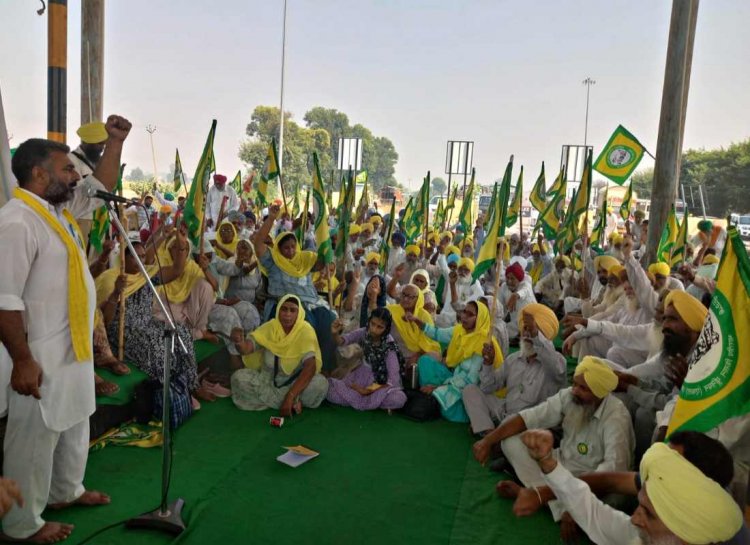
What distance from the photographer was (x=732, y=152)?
1242 inches

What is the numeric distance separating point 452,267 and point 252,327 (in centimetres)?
278

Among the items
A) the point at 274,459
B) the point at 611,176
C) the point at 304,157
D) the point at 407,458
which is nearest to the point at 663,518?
the point at 407,458

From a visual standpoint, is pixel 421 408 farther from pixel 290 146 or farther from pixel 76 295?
pixel 290 146

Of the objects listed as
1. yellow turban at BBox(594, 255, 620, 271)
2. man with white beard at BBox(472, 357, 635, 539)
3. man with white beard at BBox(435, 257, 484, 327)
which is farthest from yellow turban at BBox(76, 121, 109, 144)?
yellow turban at BBox(594, 255, 620, 271)

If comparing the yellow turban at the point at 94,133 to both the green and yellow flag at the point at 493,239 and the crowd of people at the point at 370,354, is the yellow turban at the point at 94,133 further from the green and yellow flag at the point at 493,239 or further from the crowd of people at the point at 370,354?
the green and yellow flag at the point at 493,239

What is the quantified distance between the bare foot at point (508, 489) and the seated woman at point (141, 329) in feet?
7.52

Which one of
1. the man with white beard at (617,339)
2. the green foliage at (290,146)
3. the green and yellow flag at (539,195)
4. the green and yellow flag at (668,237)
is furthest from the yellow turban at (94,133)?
the green foliage at (290,146)

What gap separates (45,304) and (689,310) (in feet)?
10.8

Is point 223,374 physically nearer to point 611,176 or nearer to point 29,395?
point 29,395

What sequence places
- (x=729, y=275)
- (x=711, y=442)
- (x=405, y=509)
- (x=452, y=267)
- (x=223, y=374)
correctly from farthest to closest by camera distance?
(x=452, y=267)
(x=223, y=374)
(x=405, y=509)
(x=729, y=275)
(x=711, y=442)

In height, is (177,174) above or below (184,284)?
above

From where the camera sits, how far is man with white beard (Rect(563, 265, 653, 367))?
499 cm

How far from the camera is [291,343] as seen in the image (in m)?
4.53

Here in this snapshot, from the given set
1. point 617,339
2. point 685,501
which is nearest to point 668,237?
point 617,339
